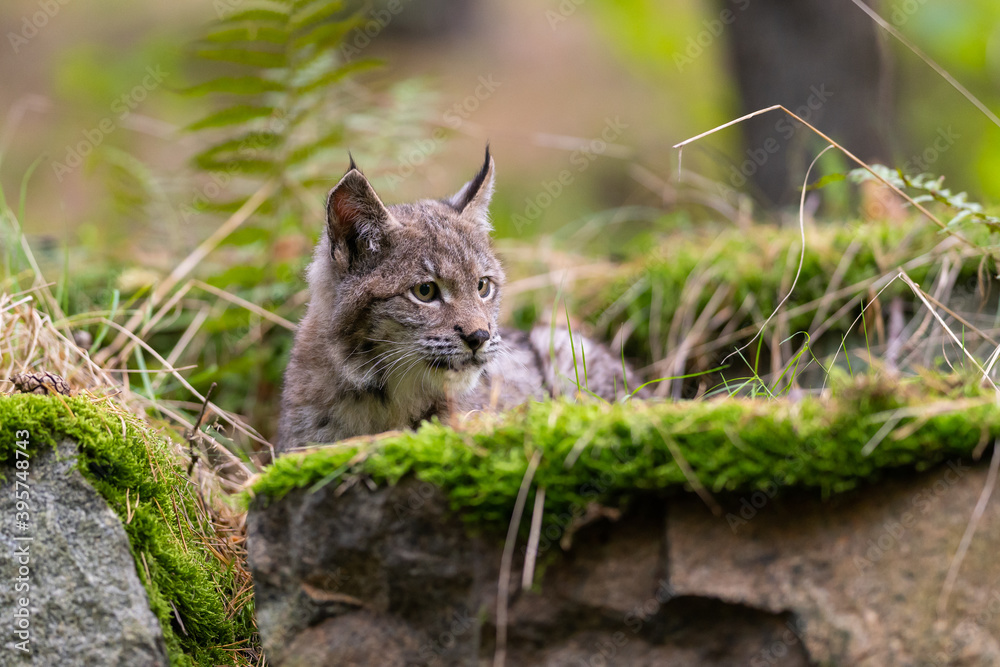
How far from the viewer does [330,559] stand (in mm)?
2992

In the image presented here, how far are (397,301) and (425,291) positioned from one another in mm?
179

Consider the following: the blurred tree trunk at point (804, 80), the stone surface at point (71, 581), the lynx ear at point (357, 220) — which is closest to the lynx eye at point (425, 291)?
the lynx ear at point (357, 220)

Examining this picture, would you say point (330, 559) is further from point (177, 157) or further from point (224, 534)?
point (177, 157)

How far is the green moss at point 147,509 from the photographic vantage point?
320 cm

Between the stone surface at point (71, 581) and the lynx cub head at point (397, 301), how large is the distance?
148 centimetres

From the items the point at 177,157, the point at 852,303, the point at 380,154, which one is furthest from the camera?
the point at 177,157

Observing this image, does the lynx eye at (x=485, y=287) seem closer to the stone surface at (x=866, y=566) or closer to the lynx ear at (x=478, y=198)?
the lynx ear at (x=478, y=198)

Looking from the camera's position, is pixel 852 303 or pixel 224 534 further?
pixel 852 303

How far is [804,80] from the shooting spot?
8180mm

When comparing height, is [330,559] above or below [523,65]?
above

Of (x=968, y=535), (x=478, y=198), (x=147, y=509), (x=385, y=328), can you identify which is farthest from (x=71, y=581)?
(x=968, y=535)

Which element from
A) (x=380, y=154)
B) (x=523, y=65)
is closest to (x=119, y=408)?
(x=380, y=154)

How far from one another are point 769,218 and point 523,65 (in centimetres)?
1886

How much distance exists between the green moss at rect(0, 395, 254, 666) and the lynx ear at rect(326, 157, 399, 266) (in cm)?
141
